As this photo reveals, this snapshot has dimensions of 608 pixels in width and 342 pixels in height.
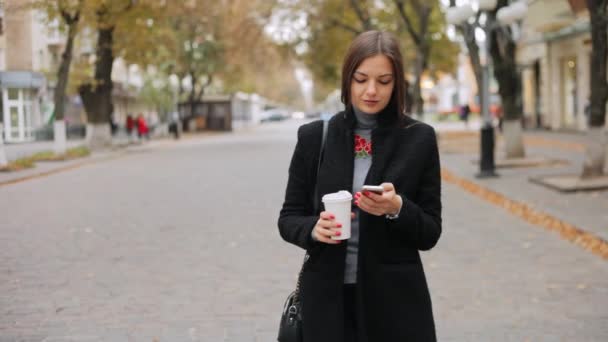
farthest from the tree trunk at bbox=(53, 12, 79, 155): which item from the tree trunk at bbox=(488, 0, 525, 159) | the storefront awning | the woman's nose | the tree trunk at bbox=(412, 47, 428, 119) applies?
the woman's nose

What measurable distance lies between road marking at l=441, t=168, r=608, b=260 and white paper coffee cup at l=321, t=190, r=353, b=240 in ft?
19.8

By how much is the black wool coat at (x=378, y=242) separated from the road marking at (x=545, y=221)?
5.70 meters

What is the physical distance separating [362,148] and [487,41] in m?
16.4

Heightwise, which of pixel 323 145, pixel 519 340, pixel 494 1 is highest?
pixel 494 1

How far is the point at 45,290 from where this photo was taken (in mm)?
6715

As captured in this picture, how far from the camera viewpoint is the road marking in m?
8.44

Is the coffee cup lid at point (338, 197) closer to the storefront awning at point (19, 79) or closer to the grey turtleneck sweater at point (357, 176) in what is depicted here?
the grey turtleneck sweater at point (357, 176)

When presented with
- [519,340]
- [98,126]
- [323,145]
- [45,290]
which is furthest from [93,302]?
[98,126]

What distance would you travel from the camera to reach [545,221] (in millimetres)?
10320

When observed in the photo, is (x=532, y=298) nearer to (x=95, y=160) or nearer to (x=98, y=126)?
(x=95, y=160)

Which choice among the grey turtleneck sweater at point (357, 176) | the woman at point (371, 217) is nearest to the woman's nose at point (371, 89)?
the woman at point (371, 217)

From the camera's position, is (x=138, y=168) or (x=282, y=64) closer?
(x=138, y=168)

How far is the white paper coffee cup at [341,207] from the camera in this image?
92.4 inches

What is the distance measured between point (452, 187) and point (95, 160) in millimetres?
13890
